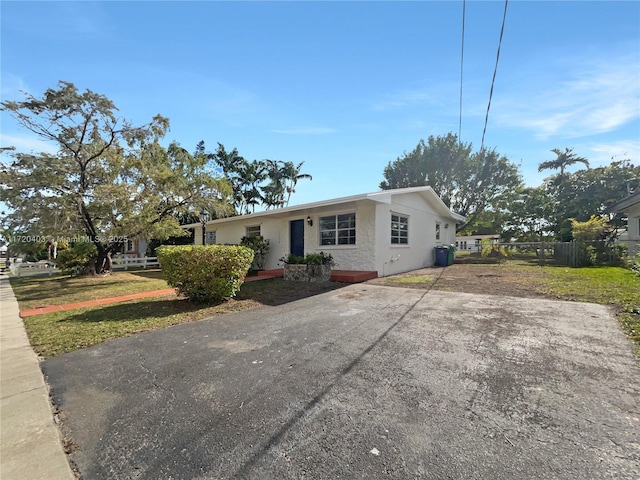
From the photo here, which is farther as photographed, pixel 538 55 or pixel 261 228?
pixel 261 228

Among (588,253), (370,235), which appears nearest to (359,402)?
(370,235)

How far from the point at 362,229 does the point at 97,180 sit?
10912mm

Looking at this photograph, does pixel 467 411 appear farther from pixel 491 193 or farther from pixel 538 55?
pixel 491 193

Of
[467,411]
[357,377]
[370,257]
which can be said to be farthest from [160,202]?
[467,411]

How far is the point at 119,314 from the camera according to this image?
6.25 m

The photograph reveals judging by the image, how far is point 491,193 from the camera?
88.1ft

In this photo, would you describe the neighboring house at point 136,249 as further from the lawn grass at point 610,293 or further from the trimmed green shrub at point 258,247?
the lawn grass at point 610,293

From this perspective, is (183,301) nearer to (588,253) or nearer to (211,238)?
(211,238)

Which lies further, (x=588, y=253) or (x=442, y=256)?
(x=442, y=256)

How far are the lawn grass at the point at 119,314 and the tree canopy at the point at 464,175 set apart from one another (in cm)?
2218

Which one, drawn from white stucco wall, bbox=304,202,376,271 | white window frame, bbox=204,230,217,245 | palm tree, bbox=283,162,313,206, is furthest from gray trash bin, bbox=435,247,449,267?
palm tree, bbox=283,162,313,206

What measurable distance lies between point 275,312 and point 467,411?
422 cm

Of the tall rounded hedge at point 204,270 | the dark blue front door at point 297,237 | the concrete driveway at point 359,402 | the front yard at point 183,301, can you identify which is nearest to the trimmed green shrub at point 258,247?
the dark blue front door at point 297,237

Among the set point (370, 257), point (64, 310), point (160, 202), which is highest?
point (160, 202)
